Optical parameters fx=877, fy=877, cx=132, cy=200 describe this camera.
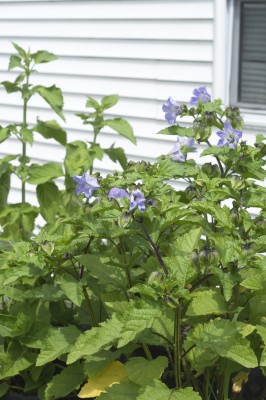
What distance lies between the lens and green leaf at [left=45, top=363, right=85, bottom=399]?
2.87 metres

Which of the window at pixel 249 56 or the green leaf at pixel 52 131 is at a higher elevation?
the window at pixel 249 56

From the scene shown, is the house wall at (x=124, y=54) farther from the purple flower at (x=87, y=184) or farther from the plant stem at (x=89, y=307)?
the purple flower at (x=87, y=184)

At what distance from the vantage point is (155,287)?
2.40 metres

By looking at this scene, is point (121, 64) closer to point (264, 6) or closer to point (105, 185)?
point (264, 6)

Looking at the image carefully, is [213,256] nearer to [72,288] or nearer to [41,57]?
[72,288]

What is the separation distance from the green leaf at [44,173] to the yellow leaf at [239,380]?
1.38 m

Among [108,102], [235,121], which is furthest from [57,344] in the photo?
[108,102]

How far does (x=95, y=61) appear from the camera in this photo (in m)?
5.88

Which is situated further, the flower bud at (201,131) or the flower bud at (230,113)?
the flower bud at (230,113)

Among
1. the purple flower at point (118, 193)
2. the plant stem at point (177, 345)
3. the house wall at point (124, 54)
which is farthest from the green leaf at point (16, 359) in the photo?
the house wall at point (124, 54)

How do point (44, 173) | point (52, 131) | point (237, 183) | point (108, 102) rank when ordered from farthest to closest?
1. point (108, 102)
2. point (52, 131)
3. point (44, 173)
4. point (237, 183)

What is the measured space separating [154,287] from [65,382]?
2.24 feet

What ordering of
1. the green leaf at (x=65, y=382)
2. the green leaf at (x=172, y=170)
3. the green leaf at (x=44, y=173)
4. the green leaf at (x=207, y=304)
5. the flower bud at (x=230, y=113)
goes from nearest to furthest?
the green leaf at (x=207, y=304), the green leaf at (x=172, y=170), the green leaf at (x=65, y=382), the flower bud at (x=230, y=113), the green leaf at (x=44, y=173)

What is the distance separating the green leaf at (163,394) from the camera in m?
2.43
